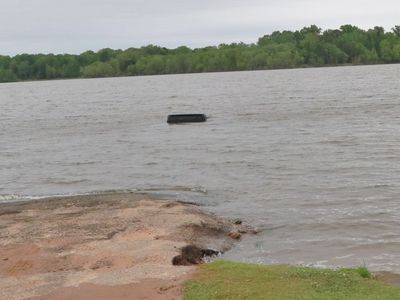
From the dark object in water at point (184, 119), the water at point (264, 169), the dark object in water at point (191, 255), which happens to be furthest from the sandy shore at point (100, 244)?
the dark object in water at point (184, 119)

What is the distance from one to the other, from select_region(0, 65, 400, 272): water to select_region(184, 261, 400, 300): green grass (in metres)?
2.57

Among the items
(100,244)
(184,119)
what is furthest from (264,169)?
(184,119)

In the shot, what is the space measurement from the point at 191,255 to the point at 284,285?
372cm

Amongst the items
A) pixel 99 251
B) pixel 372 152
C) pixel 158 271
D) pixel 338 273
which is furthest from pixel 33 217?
pixel 372 152

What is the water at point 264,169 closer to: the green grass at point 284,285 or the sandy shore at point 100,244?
the sandy shore at point 100,244

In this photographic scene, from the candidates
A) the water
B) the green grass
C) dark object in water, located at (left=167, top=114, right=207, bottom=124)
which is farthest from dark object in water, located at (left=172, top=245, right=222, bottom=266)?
dark object in water, located at (left=167, top=114, right=207, bottom=124)

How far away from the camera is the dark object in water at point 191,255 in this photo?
1295 cm

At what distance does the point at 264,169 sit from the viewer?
87.0 feet

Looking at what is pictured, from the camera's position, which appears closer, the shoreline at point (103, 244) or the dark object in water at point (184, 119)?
the shoreline at point (103, 244)

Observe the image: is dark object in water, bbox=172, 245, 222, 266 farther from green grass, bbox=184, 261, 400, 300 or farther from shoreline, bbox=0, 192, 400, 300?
green grass, bbox=184, 261, 400, 300

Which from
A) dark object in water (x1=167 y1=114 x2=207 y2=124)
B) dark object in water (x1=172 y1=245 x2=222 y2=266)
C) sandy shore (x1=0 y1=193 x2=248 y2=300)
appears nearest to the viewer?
sandy shore (x1=0 y1=193 x2=248 y2=300)

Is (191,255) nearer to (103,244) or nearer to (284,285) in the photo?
(103,244)

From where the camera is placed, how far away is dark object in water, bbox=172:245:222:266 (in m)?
12.9

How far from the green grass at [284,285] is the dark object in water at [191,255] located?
153cm
